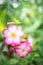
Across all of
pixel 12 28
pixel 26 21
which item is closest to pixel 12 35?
pixel 12 28

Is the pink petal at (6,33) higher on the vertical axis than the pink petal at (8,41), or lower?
higher

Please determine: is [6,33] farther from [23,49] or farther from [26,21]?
[26,21]

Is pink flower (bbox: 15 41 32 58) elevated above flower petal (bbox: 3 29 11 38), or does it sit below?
below

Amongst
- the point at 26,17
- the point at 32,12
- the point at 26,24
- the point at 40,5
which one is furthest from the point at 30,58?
the point at 40,5

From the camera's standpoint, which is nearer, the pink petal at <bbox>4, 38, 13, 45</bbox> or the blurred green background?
the pink petal at <bbox>4, 38, 13, 45</bbox>

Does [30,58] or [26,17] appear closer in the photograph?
[30,58]

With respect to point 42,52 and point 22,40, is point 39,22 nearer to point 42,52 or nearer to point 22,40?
point 42,52

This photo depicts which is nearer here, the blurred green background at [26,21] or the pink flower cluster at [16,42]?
the pink flower cluster at [16,42]
